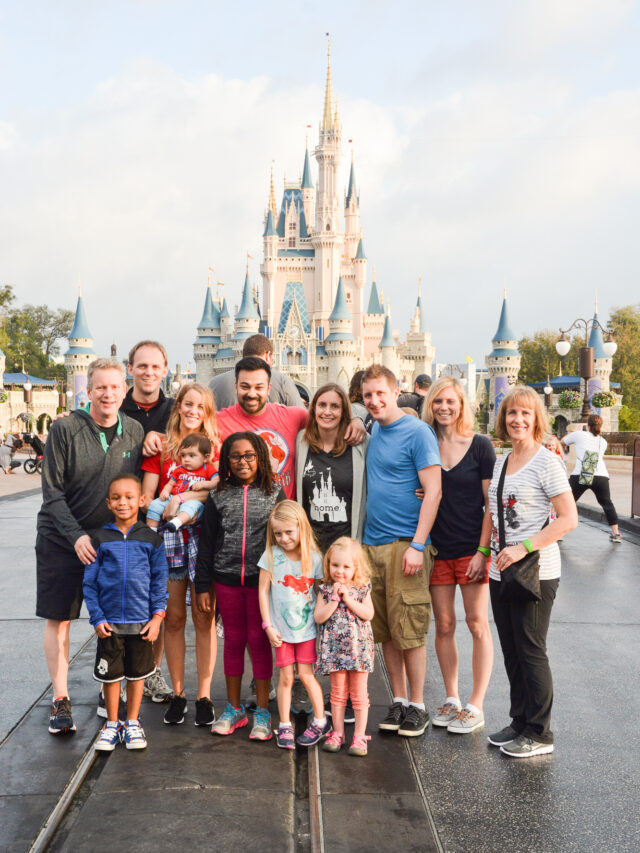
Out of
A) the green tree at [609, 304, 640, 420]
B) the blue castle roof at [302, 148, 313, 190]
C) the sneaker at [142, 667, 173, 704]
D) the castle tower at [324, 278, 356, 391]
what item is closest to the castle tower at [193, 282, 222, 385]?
the castle tower at [324, 278, 356, 391]

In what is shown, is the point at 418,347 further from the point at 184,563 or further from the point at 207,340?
the point at 184,563

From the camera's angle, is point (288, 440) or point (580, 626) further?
point (580, 626)

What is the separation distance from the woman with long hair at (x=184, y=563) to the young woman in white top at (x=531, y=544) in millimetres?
1379

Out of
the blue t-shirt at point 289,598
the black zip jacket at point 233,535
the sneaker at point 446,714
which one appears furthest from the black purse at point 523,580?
the black zip jacket at point 233,535

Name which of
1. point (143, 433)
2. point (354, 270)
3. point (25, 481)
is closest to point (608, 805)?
point (143, 433)

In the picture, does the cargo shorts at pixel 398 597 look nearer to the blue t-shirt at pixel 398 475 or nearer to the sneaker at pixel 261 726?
the blue t-shirt at pixel 398 475

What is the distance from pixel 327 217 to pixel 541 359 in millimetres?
25266

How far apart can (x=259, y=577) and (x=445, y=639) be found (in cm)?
101

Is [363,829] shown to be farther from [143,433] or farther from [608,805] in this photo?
[143,433]

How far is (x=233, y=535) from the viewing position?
351cm

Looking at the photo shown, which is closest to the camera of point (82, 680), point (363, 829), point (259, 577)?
point (363, 829)

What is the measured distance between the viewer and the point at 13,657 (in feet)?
15.2

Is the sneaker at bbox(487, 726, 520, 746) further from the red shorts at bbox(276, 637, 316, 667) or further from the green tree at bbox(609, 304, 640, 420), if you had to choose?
the green tree at bbox(609, 304, 640, 420)

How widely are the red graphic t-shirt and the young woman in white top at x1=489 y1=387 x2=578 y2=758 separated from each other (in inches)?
42.0
